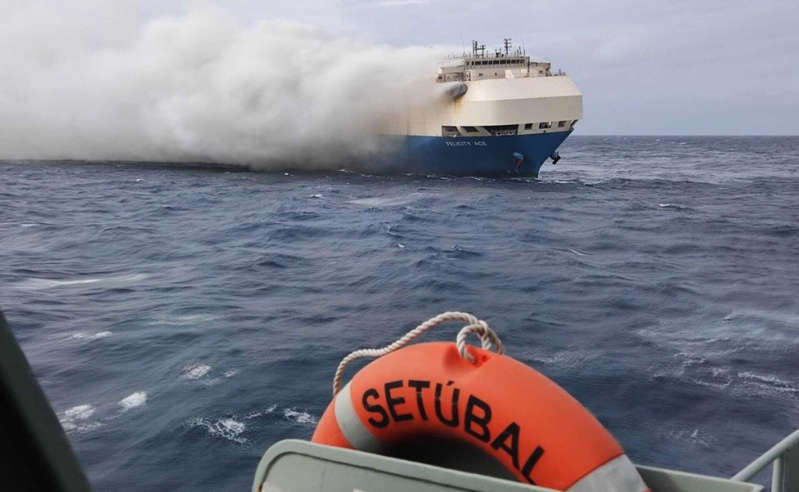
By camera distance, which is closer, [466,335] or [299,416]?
[466,335]

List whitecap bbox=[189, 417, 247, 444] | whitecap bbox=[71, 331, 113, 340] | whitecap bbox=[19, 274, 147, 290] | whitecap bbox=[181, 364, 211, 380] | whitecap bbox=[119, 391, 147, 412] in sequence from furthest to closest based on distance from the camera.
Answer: whitecap bbox=[19, 274, 147, 290]
whitecap bbox=[71, 331, 113, 340]
whitecap bbox=[181, 364, 211, 380]
whitecap bbox=[119, 391, 147, 412]
whitecap bbox=[189, 417, 247, 444]

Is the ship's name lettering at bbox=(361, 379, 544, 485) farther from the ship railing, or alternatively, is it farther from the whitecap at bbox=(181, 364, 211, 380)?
the whitecap at bbox=(181, 364, 211, 380)

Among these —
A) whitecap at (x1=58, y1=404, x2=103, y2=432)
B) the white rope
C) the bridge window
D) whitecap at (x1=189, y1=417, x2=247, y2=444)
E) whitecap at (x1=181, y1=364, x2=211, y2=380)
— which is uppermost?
the bridge window

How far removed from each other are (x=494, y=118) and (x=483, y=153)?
7.71 ft

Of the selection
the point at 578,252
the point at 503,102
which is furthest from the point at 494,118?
the point at 578,252

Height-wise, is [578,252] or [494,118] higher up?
Result: [494,118]

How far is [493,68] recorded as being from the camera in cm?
4259

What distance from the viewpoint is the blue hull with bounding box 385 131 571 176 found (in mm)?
38750

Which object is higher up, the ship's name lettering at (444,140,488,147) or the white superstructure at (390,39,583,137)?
the white superstructure at (390,39,583,137)

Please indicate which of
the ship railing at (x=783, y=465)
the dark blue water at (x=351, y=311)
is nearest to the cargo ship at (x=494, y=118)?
the dark blue water at (x=351, y=311)

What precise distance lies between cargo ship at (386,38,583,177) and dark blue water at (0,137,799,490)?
37.4 feet

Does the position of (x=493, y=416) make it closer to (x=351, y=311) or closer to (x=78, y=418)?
(x=78, y=418)

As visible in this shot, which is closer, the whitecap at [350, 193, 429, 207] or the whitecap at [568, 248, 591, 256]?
the whitecap at [568, 248, 591, 256]

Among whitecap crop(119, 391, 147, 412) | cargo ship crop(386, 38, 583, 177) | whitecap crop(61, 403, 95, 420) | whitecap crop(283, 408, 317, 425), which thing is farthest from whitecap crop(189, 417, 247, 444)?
cargo ship crop(386, 38, 583, 177)
